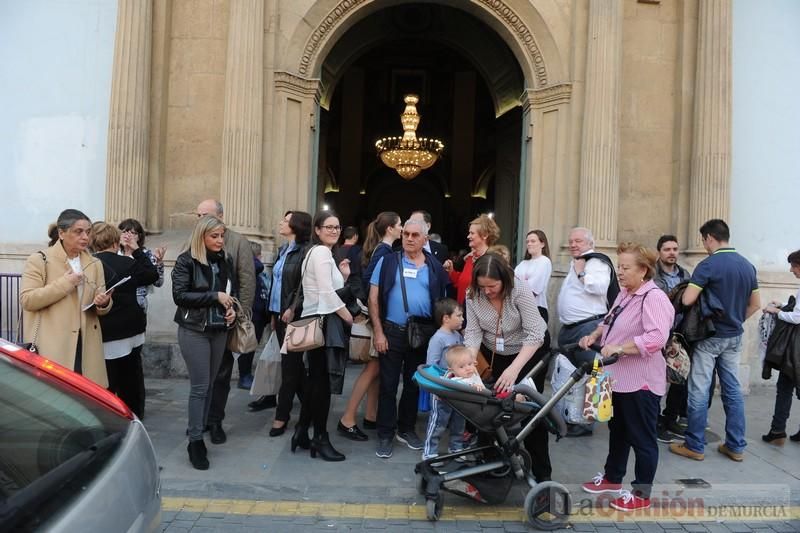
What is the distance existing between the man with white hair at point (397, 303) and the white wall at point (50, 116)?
203 inches

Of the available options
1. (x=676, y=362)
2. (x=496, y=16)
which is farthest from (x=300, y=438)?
(x=496, y=16)

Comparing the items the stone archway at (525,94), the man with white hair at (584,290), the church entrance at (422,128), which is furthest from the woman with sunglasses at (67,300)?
the church entrance at (422,128)

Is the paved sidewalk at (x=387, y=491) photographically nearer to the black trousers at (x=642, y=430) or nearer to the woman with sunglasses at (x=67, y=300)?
the black trousers at (x=642, y=430)

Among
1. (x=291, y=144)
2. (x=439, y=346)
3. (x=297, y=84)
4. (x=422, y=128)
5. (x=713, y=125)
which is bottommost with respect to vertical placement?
(x=439, y=346)

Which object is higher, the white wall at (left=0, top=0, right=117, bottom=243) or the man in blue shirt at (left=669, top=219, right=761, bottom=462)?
the white wall at (left=0, top=0, right=117, bottom=243)

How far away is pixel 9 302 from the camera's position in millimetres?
7520

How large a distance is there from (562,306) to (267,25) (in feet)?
18.8

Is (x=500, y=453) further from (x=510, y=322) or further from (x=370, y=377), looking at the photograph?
(x=370, y=377)

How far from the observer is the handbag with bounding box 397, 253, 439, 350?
4852 millimetres

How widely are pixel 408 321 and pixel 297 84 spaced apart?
4.77 m

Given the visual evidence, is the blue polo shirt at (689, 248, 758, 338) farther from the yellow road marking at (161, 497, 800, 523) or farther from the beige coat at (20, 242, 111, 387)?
the beige coat at (20, 242, 111, 387)

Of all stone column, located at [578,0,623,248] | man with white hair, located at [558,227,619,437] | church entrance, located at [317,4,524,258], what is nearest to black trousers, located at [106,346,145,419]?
man with white hair, located at [558,227,619,437]

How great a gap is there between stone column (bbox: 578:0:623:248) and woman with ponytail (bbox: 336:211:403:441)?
11.9 ft

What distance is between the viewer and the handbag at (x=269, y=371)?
5289 mm
